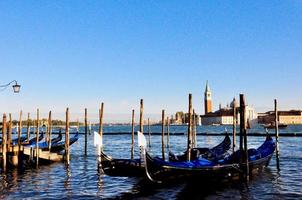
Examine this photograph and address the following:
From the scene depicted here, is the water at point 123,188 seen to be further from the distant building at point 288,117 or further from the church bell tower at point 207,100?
the church bell tower at point 207,100

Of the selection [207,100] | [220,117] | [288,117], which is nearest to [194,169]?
[220,117]

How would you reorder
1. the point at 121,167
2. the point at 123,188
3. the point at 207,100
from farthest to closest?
the point at 207,100 < the point at 121,167 < the point at 123,188

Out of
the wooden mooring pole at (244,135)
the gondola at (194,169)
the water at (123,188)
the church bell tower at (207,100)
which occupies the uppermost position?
the church bell tower at (207,100)

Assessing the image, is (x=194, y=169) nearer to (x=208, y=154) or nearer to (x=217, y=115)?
(x=208, y=154)

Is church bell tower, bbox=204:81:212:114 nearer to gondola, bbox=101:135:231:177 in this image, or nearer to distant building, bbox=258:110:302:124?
distant building, bbox=258:110:302:124

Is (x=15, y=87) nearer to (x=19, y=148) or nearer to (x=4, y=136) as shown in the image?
(x=4, y=136)

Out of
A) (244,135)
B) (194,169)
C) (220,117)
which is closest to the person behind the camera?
(194,169)

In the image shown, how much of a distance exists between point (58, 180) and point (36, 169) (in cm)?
373

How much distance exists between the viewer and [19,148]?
19.6m

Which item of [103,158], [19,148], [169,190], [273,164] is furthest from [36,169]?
[273,164]

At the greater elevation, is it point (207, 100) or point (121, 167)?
point (207, 100)

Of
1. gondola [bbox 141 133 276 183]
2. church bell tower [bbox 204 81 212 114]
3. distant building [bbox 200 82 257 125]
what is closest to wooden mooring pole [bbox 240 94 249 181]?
gondola [bbox 141 133 276 183]

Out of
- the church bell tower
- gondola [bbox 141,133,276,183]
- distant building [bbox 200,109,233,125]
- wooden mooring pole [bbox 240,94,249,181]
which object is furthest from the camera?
the church bell tower

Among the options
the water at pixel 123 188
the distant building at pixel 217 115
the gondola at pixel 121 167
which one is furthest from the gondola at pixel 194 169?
the distant building at pixel 217 115
